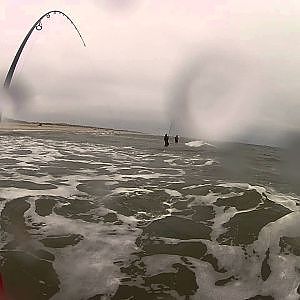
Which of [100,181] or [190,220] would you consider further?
[100,181]

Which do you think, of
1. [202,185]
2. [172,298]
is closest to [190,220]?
[172,298]

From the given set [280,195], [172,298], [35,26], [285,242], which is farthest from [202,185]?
[35,26]

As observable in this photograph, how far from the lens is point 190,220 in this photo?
23.7 feet

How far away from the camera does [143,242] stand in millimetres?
5977

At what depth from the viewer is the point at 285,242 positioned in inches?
249

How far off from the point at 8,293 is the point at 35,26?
15.4 m

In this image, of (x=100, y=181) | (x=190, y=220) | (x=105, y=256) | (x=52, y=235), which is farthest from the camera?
(x=100, y=181)

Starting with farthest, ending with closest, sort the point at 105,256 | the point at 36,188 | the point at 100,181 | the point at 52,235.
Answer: the point at 100,181 < the point at 36,188 < the point at 52,235 < the point at 105,256

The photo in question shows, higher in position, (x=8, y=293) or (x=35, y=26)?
(x=35, y=26)

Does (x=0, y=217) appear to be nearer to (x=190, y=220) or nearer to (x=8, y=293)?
(x=8, y=293)

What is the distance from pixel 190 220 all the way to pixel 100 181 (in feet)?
13.1

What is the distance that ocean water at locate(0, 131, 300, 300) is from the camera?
15.1 ft

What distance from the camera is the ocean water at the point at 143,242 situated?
4613mm

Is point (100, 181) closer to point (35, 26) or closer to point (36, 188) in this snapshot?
point (36, 188)
